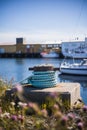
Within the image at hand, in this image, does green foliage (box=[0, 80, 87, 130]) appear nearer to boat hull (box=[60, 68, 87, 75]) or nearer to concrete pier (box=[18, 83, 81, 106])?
concrete pier (box=[18, 83, 81, 106])

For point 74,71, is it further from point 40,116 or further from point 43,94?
point 40,116

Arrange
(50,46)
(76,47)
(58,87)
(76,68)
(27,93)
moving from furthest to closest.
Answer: (50,46) → (76,47) → (76,68) → (58,87) → (27,93)

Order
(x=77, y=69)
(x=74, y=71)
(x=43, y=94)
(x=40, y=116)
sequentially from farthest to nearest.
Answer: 1. (x=74, y=71)
2. (x=77, y=69)
3. (x=43, y=94)
4. (x=40, y=116)

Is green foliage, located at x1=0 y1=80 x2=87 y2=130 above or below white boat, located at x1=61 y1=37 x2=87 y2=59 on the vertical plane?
above

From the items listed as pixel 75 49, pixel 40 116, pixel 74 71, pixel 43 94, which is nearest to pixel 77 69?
pixel 74 71

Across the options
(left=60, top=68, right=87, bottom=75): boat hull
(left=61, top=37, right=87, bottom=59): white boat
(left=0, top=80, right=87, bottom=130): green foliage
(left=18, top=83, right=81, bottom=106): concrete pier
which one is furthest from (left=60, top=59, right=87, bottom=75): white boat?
(left=61, top=37, right=87, bottom=59): white boat

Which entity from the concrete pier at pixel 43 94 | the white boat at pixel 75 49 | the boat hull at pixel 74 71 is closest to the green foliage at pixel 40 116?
the concrete pier at pixel 43 94

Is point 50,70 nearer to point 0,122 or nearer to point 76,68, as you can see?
point 0,122

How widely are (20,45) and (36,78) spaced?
124 meters

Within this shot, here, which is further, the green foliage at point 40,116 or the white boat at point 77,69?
the white boat at point 77,69

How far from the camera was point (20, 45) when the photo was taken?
132 meters

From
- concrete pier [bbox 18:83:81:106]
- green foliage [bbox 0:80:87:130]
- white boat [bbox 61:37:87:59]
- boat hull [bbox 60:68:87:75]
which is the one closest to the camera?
green foliage [bbox 0:80:87:130]

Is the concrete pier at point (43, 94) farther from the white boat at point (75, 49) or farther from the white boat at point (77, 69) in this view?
the white boat at point (75, 49)

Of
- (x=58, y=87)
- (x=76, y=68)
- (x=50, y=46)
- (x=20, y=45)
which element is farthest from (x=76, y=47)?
(x=58, y=87)
